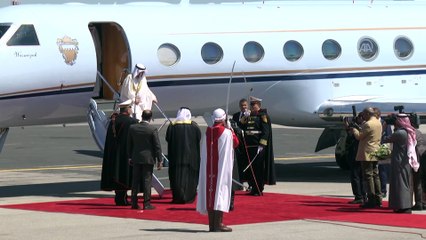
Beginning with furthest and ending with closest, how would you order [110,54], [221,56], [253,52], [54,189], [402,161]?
[253,52] < [221,56] < [54,189] < [110,54] < [402,161]

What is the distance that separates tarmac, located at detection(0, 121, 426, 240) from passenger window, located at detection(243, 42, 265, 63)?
266 centimetres

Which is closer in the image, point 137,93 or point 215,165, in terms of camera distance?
point 215,165

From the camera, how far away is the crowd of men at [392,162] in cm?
1866

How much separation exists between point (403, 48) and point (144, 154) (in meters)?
8.72

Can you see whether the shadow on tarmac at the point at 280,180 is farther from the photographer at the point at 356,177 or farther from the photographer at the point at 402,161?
the photographer at the point at 402,161

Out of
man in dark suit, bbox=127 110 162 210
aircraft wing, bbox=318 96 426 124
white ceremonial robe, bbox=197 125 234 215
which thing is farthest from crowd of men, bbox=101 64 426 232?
aircraft wing, bbox=318 96 426 124

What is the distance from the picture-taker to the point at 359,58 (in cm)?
2523

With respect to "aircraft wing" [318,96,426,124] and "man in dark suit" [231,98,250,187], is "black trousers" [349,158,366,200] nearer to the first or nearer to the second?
"man in dark suit" [231,98,250,187]

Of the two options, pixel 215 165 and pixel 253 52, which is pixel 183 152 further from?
pixel 253 52

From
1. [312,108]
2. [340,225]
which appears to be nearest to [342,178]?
[312,108]

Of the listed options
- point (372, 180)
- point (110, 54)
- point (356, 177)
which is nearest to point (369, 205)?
point (372, 180)

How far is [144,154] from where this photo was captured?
63.5 ft

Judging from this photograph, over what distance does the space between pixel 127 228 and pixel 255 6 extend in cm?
922

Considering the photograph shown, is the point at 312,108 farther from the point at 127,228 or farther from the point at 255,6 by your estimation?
the point at 127,228
